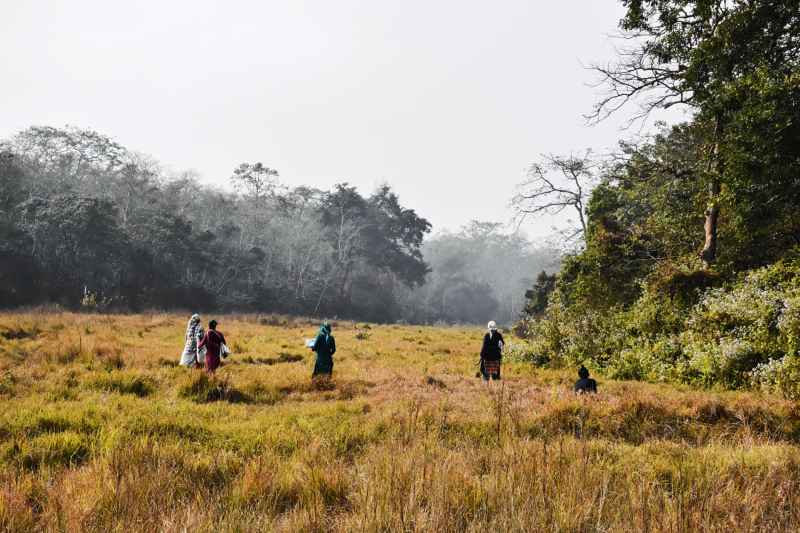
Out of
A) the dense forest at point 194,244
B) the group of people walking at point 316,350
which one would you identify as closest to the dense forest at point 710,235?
the group of people walking at point 316,350

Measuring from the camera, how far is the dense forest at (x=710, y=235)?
10.2 metres

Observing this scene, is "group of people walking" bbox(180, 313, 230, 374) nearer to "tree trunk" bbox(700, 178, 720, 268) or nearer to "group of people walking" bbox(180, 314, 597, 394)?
"group of people walking" bbox(180, 314, 597, 394)

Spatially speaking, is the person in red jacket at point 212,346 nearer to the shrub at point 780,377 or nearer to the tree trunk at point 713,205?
the shrub at point 780,377

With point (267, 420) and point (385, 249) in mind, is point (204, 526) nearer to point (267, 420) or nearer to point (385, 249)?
point (267, 420)

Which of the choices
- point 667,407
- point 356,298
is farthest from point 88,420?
point 356,298

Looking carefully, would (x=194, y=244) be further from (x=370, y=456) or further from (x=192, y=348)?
(x=370, y=456)

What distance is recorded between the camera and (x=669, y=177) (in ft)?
50.2

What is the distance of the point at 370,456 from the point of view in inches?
171

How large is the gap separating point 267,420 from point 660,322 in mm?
11733

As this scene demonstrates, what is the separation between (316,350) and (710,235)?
12432mm

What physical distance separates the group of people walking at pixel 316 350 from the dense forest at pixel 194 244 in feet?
64.6

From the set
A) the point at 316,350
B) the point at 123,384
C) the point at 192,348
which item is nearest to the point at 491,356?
the point at 316,350

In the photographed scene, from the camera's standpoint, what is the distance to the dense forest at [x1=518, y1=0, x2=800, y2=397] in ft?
33.5

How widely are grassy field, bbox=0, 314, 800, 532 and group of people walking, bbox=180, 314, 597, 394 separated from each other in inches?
23.3
